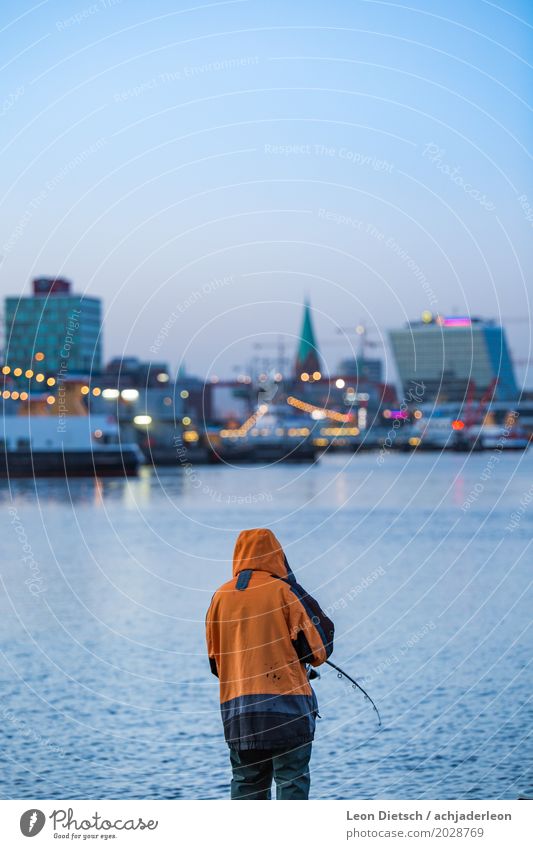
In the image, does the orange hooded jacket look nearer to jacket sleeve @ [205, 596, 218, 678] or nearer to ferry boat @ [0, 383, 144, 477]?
jacket sleeve @ [205, 596, 218, 678]

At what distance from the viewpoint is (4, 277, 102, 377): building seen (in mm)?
66106

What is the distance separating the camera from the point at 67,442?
7181cm

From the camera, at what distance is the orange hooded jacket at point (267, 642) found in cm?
620

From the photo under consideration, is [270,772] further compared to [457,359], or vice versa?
[457,359]

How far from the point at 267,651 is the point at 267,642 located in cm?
4

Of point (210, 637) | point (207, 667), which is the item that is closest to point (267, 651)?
point (210, 637)

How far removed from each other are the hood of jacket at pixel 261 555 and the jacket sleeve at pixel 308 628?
94mm

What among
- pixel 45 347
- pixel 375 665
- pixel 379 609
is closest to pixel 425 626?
pixel 379 609

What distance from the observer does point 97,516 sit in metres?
49.0

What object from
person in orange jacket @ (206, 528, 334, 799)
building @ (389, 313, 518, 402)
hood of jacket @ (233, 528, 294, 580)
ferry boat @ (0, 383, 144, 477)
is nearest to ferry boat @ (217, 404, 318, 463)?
building @ (389, 313, 518, 402)

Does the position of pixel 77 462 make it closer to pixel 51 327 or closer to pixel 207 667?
pixel 51 327
